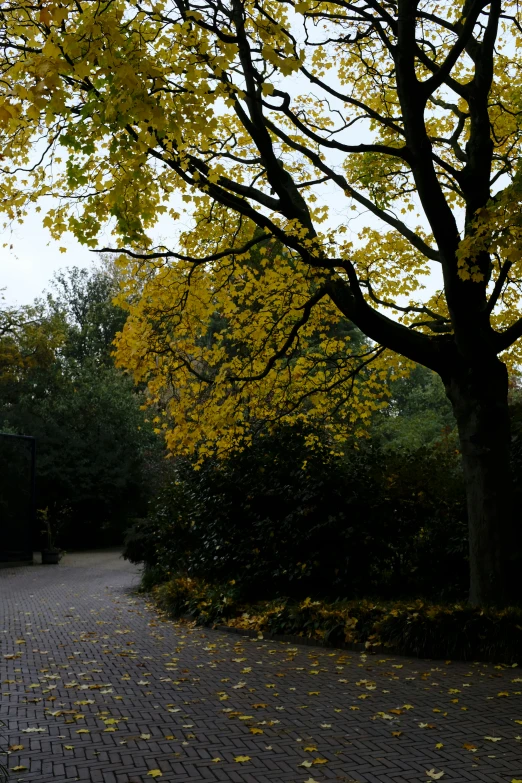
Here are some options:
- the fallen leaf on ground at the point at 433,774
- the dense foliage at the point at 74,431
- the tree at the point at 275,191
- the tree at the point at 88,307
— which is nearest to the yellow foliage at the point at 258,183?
the tree at the point at 275,191

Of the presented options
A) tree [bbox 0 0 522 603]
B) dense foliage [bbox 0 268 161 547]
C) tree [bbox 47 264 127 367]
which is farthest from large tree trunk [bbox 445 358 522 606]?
tree [bbox 47 264 127 367]

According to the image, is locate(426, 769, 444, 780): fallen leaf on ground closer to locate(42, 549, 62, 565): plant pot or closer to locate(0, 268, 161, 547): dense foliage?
locate(42, 549, 62, 565): plant pot

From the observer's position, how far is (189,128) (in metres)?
6.02

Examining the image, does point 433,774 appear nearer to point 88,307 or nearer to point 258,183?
point 258,183

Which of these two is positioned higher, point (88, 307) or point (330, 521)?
point (88, 307)

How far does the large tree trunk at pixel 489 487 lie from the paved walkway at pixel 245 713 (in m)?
1.35

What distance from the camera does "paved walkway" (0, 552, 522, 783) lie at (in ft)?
15.3

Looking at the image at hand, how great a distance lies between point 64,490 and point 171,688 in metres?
23.5

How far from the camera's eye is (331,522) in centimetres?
1079

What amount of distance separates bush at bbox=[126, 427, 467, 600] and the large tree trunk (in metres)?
1.29

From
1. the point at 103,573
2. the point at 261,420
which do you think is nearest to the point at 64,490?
the point at 103,573

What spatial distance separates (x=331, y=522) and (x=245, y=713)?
5042 mm

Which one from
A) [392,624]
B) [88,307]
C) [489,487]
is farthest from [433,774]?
[88,307]

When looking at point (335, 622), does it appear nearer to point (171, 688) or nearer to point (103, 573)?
point (171, 688)
